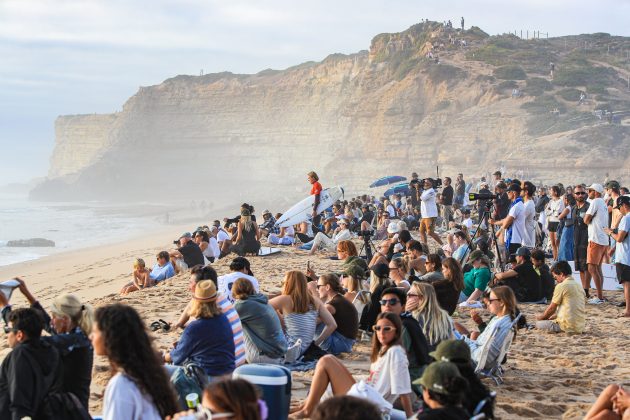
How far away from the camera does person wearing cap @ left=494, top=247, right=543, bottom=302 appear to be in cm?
955

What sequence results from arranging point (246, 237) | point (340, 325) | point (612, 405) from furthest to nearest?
1. point (246, 237)
2. point (340, 325)
3. point (612, 405)

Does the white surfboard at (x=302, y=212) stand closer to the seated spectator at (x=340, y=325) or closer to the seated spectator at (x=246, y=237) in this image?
the seated spectator at (x=246, y=237)

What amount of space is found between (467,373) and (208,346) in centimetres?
184

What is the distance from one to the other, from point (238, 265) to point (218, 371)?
2575mm

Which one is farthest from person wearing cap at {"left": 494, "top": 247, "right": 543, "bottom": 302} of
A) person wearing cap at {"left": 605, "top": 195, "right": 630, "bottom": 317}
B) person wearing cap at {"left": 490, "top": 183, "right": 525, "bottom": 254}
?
person wearing cap at {"left": 490, "top": 183, "right": 525, "bottom": 254}

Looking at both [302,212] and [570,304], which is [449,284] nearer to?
[570,304]

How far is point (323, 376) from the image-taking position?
17.4 ft

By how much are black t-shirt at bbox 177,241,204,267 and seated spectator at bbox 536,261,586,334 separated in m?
7.06

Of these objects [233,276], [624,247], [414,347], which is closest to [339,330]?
[233,276]

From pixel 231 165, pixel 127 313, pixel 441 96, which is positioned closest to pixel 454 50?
pixel 441 96

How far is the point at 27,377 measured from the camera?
4.09 meters

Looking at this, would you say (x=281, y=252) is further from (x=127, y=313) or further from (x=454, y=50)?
(x=454, y=50)

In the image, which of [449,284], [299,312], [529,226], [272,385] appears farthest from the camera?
[529,226]

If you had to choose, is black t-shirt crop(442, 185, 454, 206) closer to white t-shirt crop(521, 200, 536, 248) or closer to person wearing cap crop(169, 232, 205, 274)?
person wearing cap crop(169, 232, 205, 274)
